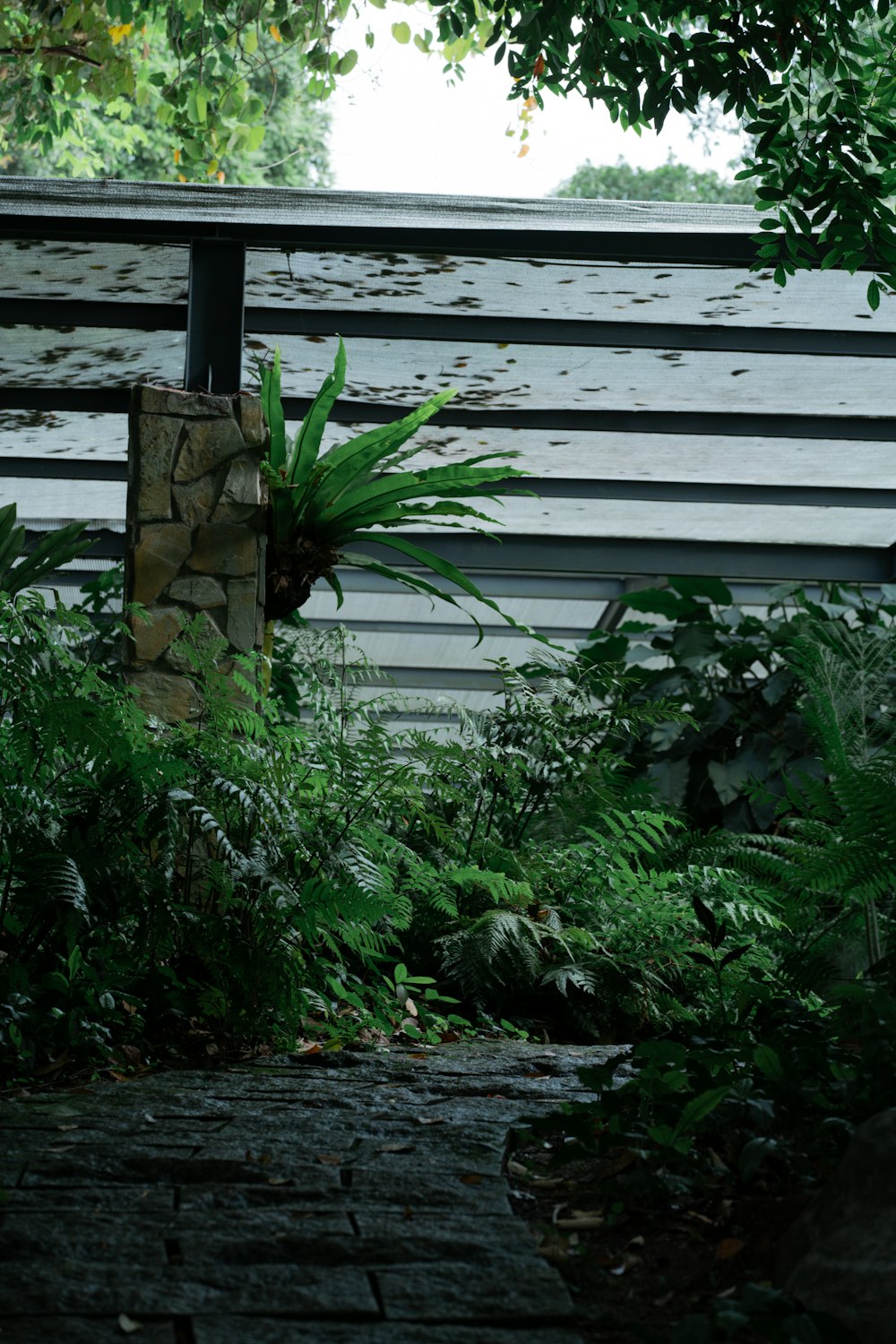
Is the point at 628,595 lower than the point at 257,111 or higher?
lower

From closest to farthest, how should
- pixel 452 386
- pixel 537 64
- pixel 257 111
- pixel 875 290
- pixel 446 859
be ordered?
pixel 875 290 → pixel 537 64 → pixel 446 859 → pixel 452 386 → pixel 257 111

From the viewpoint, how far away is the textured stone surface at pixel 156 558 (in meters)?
4.07

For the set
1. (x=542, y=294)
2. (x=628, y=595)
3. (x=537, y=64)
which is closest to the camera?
(x=537, y=64)

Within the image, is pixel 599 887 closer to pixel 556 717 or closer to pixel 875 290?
pixel 556 717

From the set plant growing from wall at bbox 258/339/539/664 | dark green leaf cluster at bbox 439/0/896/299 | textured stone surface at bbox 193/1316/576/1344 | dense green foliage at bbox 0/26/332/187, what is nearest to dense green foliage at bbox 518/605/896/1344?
textured stone surface at bbox 193/1316/576/1344

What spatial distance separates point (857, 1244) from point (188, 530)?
3.24 m

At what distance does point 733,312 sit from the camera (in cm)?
495

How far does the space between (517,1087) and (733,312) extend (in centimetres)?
352

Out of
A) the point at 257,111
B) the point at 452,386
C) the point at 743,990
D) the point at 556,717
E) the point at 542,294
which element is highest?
the point at 257,111

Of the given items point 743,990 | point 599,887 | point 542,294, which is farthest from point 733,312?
point 743,990

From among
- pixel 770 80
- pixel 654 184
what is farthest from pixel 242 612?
pixel 654 184

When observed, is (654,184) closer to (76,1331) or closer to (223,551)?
(223,551)

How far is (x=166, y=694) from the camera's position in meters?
3.98

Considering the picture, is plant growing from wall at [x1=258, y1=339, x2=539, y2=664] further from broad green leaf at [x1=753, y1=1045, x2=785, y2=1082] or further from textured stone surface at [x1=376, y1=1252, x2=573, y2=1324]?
textured stone surface at [x1=376, y1=1252, x2=573, y2=1324]
